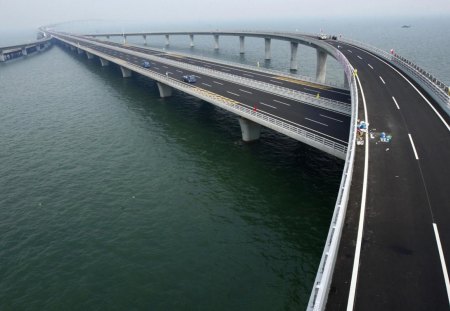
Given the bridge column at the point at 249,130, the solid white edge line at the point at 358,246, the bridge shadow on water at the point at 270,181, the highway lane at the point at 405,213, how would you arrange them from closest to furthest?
1. the solid white edge line at the point at 358,246
2. the highway lane at the point at 405,213
3. the bridge shadow on water at the point at 270,181
4. the bridge column at the point at 249,130

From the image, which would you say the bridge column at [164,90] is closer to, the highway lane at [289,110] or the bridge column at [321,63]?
the highway lane at [289,110]

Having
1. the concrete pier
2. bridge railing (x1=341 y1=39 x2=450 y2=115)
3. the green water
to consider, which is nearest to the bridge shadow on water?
the green water

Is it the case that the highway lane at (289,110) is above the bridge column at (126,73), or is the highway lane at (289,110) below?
below

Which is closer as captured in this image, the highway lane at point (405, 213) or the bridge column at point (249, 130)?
the highway lane at point (405, 213)

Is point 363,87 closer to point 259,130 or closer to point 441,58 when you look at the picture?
point 259,130

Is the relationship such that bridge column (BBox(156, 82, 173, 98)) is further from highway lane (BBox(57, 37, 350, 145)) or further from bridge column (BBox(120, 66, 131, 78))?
bridge column (BBox(120, 66, 131, 78))

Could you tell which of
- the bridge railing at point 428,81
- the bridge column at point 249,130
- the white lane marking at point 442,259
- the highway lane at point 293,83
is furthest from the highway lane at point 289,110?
the white lane marking at point 442,259

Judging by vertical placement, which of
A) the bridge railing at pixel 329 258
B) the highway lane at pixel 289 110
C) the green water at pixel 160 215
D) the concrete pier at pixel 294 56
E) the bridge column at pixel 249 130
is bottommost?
the green water at pixel 160 215
